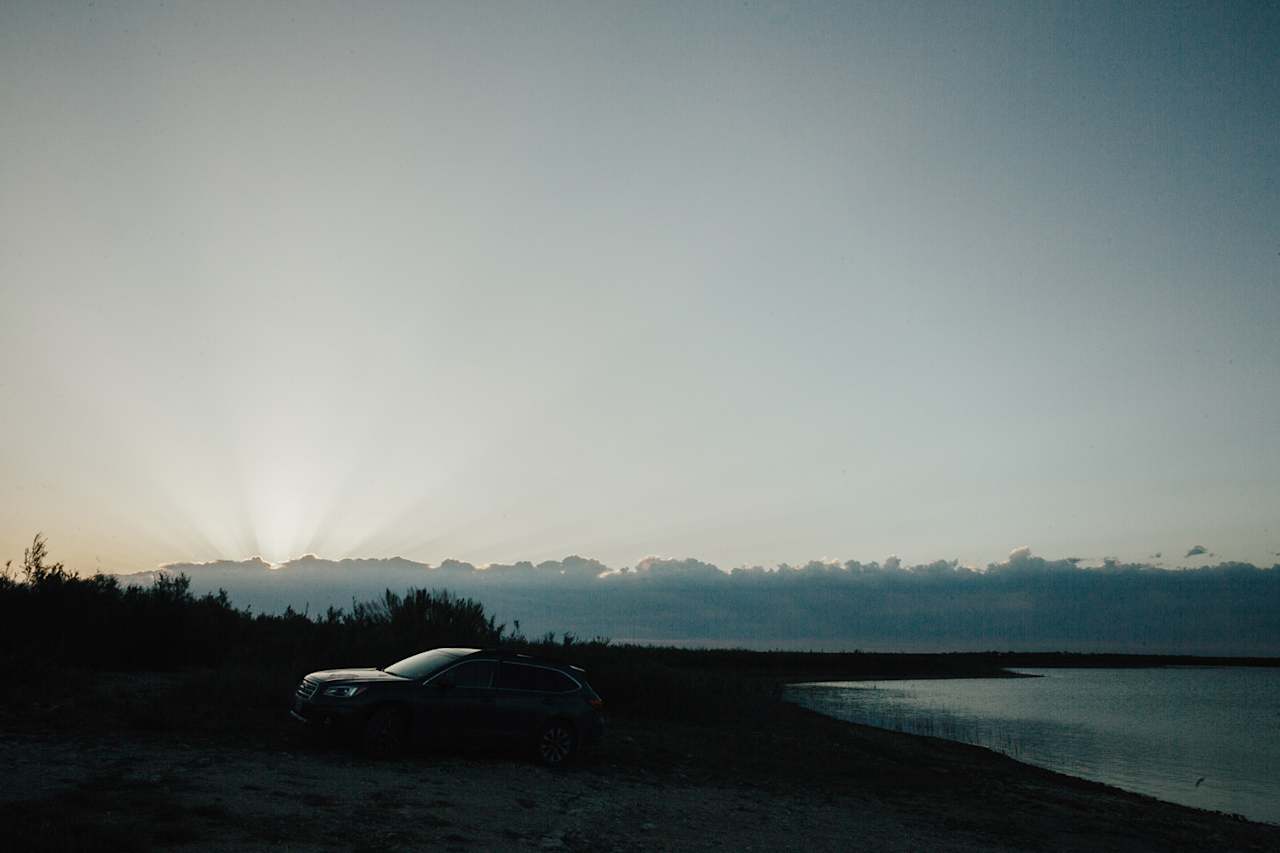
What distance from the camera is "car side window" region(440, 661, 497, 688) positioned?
52.1 ft

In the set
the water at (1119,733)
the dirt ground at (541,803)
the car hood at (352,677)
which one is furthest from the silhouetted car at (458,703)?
the water at (1119,733)

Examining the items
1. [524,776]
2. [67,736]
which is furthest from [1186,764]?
[67,736]

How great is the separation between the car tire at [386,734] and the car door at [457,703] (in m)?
0.27

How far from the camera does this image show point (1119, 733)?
43.7 meters

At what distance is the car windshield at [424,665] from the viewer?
15.9 meters

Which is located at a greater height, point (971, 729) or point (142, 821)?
point (142, 821)

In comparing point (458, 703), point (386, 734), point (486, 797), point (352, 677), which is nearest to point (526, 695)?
point (458, 703)

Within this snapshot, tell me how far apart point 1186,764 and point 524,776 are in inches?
1181

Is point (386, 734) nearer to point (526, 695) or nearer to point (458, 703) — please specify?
point (458, 703)

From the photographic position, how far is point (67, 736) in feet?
47.3

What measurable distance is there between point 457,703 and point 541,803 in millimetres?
3063

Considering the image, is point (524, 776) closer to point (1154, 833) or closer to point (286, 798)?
point (286, 798)

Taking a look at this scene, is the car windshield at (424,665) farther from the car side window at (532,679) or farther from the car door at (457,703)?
the car side window at (532,679)

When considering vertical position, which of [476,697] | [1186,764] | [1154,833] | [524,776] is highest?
[476,697]
